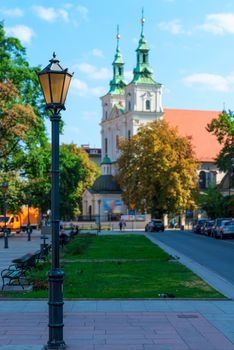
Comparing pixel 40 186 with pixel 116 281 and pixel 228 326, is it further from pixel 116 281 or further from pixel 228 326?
pixel 228 326

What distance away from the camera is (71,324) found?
35.9 ft

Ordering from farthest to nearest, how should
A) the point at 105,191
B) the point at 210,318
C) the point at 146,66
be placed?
the point at 146,66 < the point at 105,191 < the point at 210,318

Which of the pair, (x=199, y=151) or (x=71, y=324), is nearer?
(x=71, y=324)

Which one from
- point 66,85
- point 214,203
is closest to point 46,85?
point 66,85

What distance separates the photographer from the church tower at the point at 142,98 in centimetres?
10731

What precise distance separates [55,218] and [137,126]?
97738 mm

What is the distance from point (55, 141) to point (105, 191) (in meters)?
94.2

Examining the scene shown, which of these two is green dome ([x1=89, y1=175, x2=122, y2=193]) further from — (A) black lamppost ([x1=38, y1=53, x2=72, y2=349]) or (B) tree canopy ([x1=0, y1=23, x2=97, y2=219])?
(A) black lamppost ([x1=38, y1=53, x2=72, y2=349])

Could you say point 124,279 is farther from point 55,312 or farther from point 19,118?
point 19,118

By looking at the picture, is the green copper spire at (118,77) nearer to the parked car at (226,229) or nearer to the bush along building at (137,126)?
the bush along building at (137,126)

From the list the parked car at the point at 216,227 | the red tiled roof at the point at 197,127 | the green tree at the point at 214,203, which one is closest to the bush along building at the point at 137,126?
the red tiled roof at the point at 197,127

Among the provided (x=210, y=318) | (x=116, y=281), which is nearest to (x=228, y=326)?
(x=210, y=318)

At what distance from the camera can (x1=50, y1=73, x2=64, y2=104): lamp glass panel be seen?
350 inches

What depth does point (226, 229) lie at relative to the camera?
4953 centimetres
